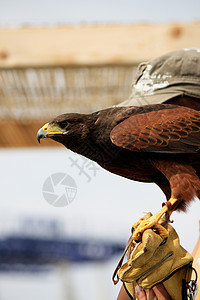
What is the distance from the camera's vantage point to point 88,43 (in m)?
2.35

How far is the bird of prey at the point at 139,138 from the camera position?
4.07ft

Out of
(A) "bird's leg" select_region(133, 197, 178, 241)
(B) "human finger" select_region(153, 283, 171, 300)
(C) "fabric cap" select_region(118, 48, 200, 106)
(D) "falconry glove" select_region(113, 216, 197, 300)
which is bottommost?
(B) "human finger" select_region(153, 283, 171, 300)

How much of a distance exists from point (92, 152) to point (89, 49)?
1195 millimetres

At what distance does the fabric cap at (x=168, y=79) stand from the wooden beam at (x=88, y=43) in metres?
0.67

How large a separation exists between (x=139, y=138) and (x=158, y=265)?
1.19 feet

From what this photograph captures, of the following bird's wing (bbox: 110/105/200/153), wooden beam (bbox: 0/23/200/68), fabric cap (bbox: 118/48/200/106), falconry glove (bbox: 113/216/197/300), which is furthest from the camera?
wooden beam (bbox: 0/23/200/68)

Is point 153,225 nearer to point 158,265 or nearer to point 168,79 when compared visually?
point 158,265

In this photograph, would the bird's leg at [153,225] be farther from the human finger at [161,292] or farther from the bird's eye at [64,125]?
the bird's eye at [64,125]

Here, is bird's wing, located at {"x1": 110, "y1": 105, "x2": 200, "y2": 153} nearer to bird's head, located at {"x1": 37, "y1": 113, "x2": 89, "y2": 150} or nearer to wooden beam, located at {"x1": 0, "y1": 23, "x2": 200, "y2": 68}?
bird's head, located at {"x1": 37, "y1": 113, "x2": 89, "y2": 150}

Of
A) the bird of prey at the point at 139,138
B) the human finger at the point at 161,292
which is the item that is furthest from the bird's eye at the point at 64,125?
the human finger at the point at 161,292

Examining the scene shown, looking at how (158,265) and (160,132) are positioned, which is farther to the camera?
(160,132)

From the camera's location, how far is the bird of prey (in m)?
1.24

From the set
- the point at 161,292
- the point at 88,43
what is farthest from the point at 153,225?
the point at 88,43

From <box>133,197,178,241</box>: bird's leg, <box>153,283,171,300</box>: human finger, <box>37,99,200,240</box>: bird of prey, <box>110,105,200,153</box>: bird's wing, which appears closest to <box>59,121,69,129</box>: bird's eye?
<box>37,99,200,240</box>: bird of prey
